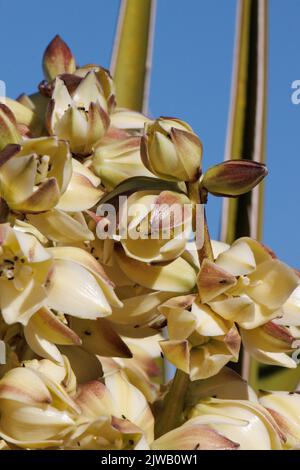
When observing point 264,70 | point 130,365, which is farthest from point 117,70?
point 130,365

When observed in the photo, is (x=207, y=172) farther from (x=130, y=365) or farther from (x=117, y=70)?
(x=117, y=70)

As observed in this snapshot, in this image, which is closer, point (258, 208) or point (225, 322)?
point (225, 322)

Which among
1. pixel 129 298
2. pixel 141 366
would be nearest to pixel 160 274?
pixel 129 298

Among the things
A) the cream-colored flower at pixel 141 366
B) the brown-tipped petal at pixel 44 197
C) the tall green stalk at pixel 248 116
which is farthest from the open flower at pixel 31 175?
the tall green stalk at pixel 248 116

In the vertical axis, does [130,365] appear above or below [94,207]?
below

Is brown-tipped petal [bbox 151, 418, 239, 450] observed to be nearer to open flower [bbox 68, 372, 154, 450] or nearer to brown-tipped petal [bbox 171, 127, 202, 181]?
open flower [bbox 68, 372, 154, 450]

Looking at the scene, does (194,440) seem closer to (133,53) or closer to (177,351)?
(177,351)

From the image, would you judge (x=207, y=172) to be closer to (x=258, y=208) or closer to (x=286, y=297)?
(x=286, y=297)

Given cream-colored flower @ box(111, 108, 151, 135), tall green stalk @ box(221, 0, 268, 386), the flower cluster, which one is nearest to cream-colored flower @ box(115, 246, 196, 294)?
the flower cluster
